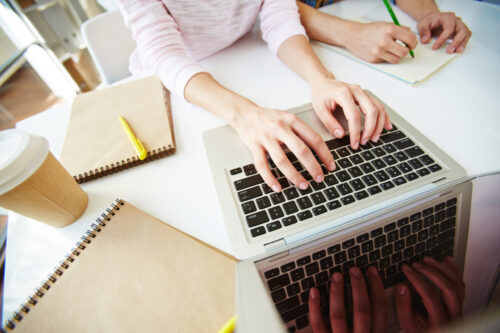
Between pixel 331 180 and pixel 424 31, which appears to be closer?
pixel 331 180

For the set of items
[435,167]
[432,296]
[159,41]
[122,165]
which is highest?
[159,41]

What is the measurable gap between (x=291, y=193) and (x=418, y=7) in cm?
76

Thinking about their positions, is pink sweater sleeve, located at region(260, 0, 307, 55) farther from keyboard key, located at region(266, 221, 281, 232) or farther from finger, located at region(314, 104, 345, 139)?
keyboard key, located at region(266, 221, 281, 232)

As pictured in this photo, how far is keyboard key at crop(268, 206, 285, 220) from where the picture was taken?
34 cm

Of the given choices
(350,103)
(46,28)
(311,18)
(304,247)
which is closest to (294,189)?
(304,247)

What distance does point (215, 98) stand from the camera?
51cm

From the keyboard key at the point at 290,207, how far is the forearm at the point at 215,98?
20 centimetres

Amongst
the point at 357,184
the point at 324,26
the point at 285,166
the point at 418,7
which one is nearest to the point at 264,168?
the point at 285,166

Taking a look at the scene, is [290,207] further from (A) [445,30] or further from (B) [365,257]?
(A) [445,30]

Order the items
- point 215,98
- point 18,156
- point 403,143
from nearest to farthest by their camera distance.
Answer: point 18,156, point 403,143, point 215,98

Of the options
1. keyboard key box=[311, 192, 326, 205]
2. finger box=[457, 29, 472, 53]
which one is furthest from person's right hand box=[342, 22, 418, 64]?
keyboard key box=[311, 192, 326, 205]

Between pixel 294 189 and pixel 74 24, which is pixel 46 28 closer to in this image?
pixel 74 24

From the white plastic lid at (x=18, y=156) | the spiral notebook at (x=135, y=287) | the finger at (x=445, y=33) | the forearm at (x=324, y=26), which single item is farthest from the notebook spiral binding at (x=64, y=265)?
the finger at (x=445, y=33)

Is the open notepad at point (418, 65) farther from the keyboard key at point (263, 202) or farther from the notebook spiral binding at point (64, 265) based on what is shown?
the notebook spiral binding at point (64, 265)
